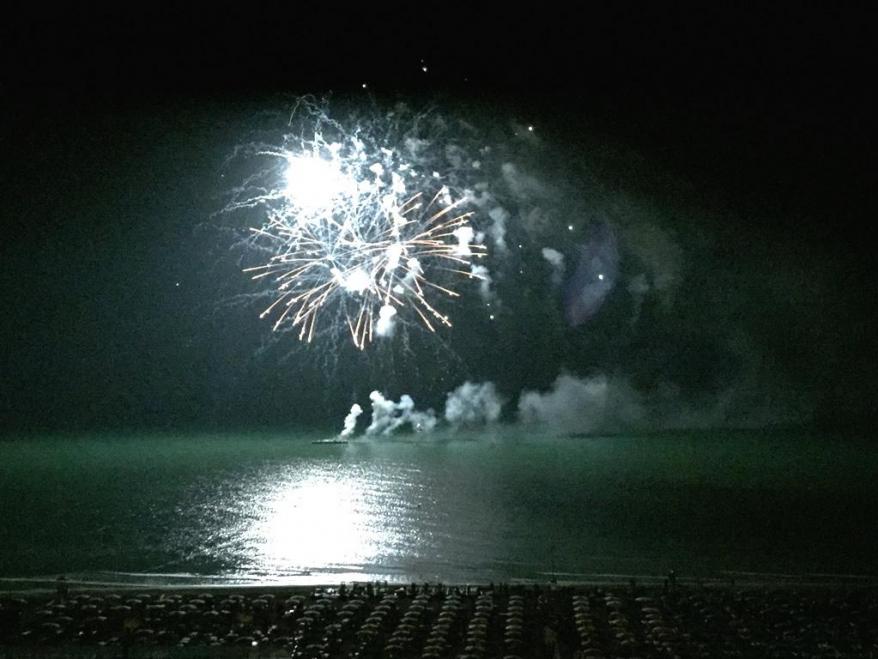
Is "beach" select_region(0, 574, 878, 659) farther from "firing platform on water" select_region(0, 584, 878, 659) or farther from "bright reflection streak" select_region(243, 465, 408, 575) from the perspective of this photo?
"bright reflection streak" select_region(243, 465, 408, 575)

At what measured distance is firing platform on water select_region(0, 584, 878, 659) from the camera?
579 inches

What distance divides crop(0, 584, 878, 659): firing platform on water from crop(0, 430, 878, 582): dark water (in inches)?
223

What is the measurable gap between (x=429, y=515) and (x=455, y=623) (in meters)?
19.3

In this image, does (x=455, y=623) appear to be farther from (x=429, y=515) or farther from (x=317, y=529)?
(x=429, y=515)

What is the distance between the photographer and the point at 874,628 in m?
15.9

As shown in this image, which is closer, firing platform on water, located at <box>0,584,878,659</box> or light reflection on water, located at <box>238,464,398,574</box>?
firing platform on water, located at <box>0,584,878,659</box>

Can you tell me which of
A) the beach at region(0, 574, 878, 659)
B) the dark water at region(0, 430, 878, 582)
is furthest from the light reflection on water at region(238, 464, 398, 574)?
the beach at region(0, 574, 878, 659)

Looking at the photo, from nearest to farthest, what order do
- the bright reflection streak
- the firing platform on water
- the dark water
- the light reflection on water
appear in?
the firing platform on water
the dark water
the bright reflection streak
the light reflection on water

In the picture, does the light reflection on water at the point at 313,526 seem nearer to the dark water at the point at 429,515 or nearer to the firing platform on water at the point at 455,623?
the dark water at the point at 429,515

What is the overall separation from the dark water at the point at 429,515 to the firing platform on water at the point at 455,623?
5662mm

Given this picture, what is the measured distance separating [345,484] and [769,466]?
107ft

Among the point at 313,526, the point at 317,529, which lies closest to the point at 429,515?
the point at 313,526

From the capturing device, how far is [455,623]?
1600 centimetres

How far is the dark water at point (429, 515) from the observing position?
25719mm
